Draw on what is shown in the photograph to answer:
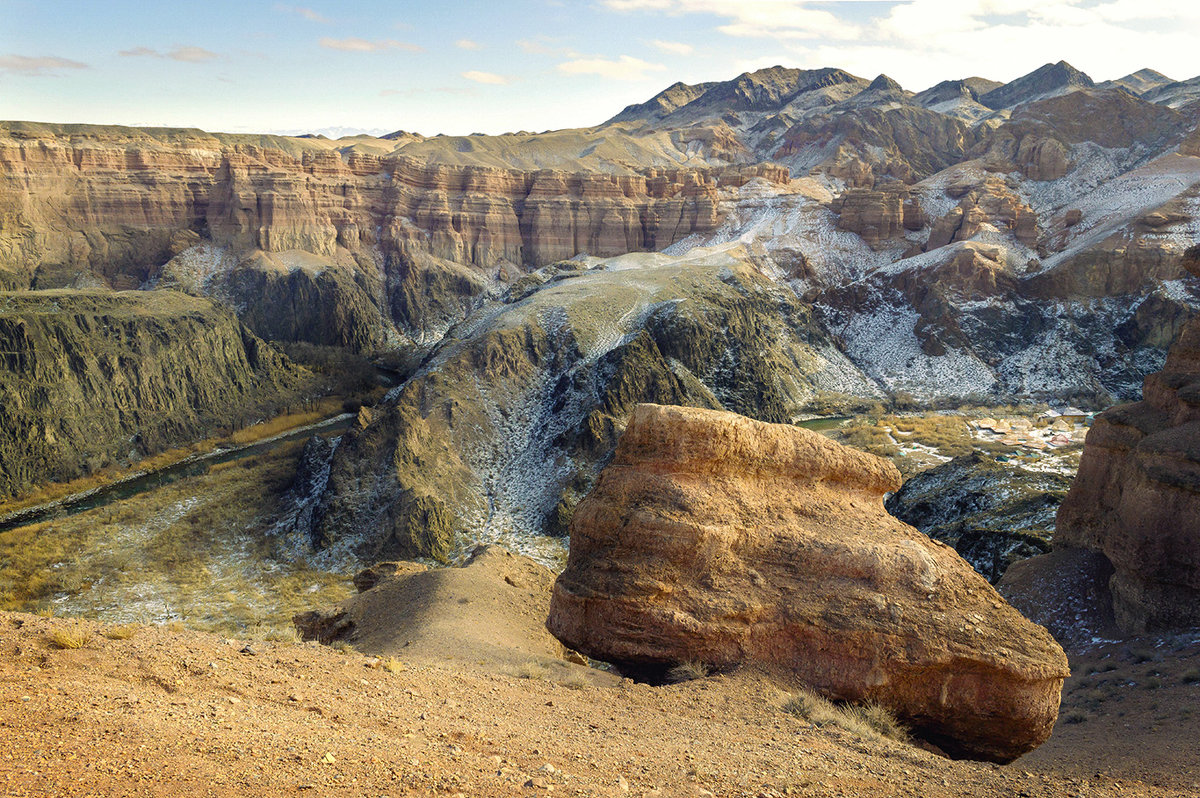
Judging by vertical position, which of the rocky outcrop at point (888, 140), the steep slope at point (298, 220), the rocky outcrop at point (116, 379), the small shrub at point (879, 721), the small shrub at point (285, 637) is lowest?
the rocky outcrop at point (116, 379)

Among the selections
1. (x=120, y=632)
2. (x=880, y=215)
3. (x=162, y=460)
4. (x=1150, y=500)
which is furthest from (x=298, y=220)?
(x=1150, y=500)

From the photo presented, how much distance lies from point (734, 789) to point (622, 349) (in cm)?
5086

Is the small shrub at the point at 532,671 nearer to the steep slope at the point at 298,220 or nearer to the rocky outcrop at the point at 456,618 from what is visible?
the rocky outcrop at the point at 456,618

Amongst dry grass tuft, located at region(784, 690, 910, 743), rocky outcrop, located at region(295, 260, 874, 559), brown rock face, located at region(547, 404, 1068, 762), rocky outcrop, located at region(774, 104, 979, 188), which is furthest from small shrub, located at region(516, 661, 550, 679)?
rocky outcrop, located at region(774, 104, 979, 188)

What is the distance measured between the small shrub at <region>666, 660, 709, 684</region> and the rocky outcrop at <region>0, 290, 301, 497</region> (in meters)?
59.1

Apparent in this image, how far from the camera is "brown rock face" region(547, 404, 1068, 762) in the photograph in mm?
Answer: 12945

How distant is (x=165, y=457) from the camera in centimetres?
6412

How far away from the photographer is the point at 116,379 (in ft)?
220

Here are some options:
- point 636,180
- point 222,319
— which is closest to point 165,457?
point 222,319

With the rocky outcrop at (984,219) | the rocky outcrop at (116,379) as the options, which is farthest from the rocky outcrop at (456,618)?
the rocky outcrop at (984,219)

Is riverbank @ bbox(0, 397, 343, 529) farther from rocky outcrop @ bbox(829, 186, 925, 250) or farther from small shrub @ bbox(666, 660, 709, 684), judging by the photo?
rocky outcrop @ bbox(829, 186, 925, 250)

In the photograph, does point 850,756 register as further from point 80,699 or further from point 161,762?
point 80,699

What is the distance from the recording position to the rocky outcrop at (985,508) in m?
26.7

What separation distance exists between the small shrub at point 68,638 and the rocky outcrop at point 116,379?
5619 cm
